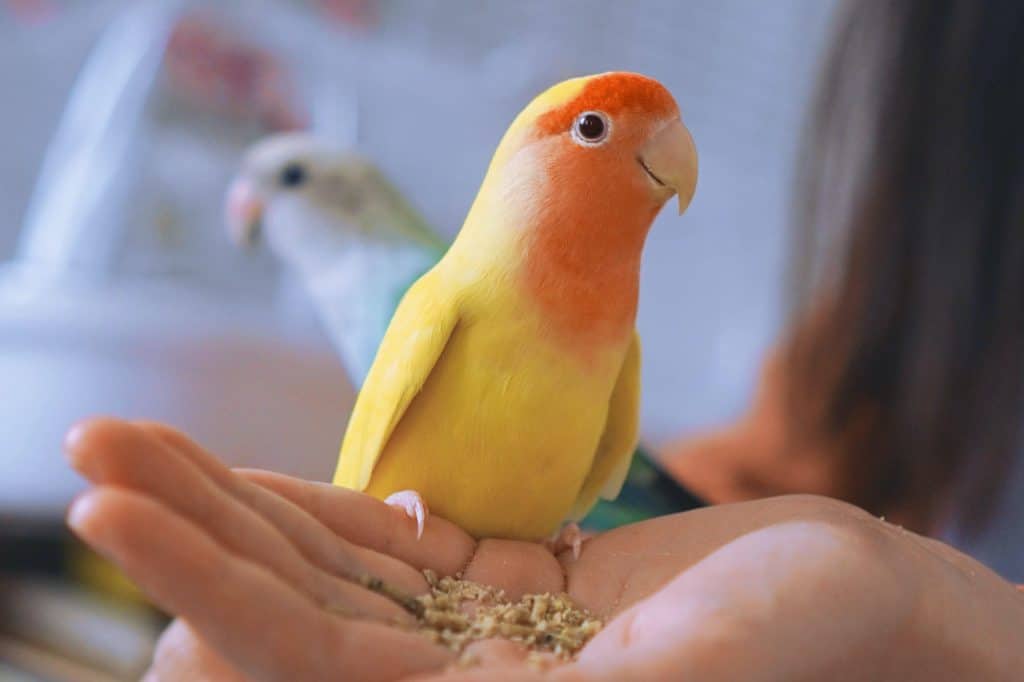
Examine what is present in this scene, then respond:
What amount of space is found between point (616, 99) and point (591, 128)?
4cm

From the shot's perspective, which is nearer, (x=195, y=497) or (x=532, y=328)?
(x=195, y=497)

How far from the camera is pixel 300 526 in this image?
0.66 m

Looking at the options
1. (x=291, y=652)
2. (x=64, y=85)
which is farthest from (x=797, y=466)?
(x=64, y=85)

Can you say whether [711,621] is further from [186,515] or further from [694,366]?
[694,366]

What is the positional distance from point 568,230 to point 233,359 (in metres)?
1.27

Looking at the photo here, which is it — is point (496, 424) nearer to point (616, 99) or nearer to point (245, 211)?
point (616, 99)

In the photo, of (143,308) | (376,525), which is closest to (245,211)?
(143,308)

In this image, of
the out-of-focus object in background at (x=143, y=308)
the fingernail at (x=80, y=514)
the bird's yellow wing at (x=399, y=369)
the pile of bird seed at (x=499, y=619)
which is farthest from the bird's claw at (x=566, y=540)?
the out-of-focus object in background at (x=143, y=308)

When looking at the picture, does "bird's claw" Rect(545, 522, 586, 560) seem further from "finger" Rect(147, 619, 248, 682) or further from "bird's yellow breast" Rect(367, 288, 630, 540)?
"finger" Rect(147, 619, 248, 682)

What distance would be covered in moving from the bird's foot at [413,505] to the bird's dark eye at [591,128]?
0.38m

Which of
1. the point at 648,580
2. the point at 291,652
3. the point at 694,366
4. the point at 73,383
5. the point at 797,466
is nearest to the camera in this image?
the point at 291,652

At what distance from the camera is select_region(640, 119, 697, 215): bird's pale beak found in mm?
851

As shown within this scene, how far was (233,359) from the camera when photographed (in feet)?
6.32

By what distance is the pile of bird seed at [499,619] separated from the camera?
0.67 meters
